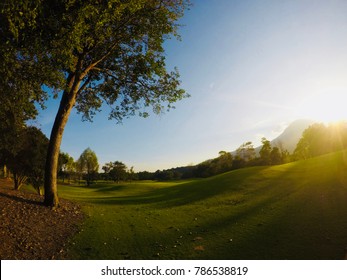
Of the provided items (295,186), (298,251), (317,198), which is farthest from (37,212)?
(295,186)

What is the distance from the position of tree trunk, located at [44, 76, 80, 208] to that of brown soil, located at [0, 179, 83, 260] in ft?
2.68

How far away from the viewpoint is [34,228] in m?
12.4

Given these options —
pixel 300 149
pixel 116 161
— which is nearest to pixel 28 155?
pixel 300 149

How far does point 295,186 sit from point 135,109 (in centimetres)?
1793

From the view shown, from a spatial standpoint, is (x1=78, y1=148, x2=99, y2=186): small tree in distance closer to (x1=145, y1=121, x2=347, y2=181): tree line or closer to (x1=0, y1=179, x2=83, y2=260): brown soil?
(x1=145, y1=121, x2=347, y2=181): tree line

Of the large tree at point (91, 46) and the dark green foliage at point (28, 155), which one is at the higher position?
the large tree at point (91, 46)

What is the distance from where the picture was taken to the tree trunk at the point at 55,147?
1686 cm

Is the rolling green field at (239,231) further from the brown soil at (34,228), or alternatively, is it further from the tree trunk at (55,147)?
the tree trunk at (55,147)

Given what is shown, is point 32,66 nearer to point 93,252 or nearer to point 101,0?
point 101,0

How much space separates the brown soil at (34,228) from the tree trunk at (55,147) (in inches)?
32.1

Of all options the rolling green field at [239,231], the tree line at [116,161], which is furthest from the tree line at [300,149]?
the rolling green field at [239,231]

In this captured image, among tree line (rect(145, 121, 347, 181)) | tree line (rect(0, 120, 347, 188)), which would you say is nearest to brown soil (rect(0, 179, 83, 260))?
tree line (rect(0, 120, 347, 188))

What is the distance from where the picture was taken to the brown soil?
32.0ft

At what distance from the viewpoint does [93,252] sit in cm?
1026
